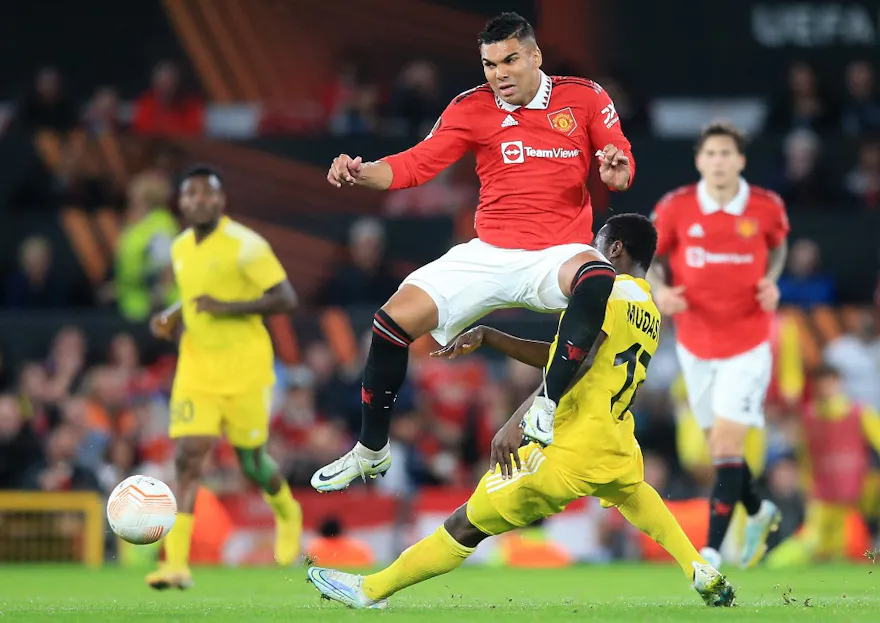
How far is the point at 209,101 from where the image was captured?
18734 millimetres

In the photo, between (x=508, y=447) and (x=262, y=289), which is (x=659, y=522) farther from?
(x=262, y=289)

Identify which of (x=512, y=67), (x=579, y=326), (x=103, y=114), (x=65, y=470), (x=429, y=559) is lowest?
(x=65, y=470)

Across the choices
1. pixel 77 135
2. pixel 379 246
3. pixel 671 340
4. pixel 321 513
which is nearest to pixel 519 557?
pixel 321 513

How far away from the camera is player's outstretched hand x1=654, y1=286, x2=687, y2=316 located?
9836 millimetres

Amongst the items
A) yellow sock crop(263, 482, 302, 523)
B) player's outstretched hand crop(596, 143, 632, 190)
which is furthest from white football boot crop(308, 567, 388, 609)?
yellow sock crop(263, 482, 302, 523)

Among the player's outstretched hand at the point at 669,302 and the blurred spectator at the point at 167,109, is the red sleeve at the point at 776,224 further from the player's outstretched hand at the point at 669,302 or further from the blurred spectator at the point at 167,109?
the blurred spectator at the point at 167,109

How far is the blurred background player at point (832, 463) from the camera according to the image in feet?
44.5

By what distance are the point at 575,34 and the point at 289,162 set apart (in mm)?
4098

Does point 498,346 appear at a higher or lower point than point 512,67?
lower

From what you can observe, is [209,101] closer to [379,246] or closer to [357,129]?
[357,129]

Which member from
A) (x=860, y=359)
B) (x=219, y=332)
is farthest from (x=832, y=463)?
(x=219, y=332)

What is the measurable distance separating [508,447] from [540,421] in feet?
0.63

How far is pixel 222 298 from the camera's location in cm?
1009

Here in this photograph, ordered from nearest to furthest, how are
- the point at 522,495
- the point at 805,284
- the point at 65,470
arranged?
the point at 522,495 → the point at 65,470 → the point at 805,284
